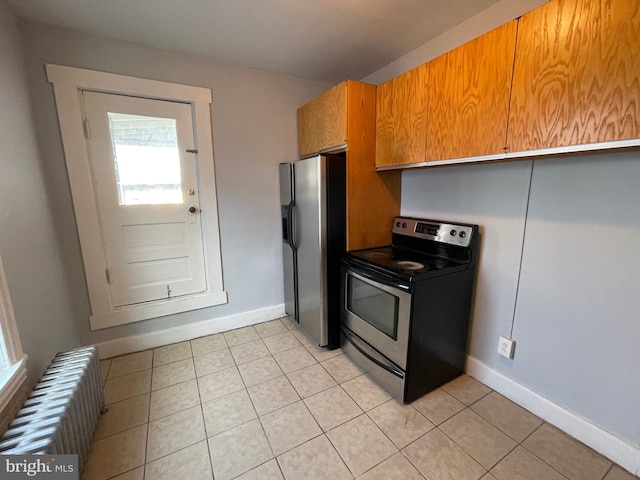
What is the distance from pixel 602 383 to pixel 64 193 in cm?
340

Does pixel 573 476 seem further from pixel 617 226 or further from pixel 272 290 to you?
pixel 272 290

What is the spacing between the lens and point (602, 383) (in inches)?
51.4

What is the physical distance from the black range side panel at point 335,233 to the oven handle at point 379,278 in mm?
191

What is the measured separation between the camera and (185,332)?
2.38 meters

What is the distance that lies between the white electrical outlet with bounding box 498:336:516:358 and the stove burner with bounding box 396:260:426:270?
0.69 meters

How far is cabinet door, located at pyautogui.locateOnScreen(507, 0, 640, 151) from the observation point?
94 centimetres

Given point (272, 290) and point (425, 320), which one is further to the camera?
point (272, 290)

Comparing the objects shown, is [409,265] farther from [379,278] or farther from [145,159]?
[145,159]

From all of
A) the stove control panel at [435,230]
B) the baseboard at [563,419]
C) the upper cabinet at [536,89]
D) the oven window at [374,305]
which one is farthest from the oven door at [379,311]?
the upper cabinet at [536,89]

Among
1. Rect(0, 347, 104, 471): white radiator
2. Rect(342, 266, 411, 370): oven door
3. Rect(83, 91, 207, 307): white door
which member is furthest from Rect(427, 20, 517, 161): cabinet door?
Rect(0, 347, 104, 471): white radiator

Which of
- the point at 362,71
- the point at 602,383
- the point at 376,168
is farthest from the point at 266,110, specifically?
the point at 602,383

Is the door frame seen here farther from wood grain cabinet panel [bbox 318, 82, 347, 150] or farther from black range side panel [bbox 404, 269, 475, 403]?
black range side panel [bbox 404, 269, 475, 403]

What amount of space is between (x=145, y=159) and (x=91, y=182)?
15.4 inches

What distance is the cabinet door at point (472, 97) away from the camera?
127cm
